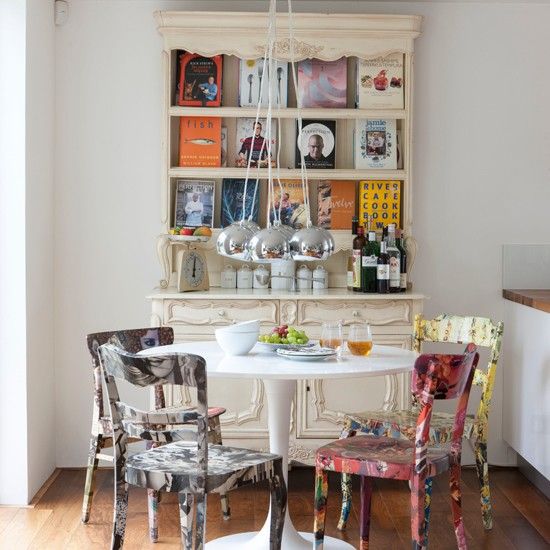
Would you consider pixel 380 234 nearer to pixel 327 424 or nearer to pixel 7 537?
pixel 327 424

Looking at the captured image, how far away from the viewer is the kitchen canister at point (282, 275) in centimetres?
486

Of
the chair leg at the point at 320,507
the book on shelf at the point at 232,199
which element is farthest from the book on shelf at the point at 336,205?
the chair leg at the point at 320,507

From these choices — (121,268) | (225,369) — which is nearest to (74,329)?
(121,268)

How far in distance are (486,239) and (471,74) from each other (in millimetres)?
852

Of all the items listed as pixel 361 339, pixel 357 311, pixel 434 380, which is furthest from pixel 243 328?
pixel 357 311

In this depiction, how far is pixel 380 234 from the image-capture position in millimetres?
4949

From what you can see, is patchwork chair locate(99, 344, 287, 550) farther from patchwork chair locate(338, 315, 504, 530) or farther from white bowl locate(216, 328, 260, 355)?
patchwork chair locate(338, 315, 504, 530)

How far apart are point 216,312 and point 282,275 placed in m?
0.47

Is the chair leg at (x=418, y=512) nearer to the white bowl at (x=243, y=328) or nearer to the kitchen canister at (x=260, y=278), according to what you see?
the white bowl at (x=243, y=328)

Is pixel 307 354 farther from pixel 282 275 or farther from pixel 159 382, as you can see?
pixel 282 275

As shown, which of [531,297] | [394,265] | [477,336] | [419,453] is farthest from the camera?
[394,265]

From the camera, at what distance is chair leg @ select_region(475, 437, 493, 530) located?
391cm

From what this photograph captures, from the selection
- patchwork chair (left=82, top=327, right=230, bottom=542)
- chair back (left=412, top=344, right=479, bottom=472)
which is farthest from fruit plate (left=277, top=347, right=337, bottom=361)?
patchwork chair (left=82, top=327, right=230, bottom=542)

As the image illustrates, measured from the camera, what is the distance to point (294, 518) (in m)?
4.12
